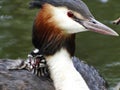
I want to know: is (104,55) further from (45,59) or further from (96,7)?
(45,59)

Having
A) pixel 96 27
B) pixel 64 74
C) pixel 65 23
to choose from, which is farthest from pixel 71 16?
pixel 64 74

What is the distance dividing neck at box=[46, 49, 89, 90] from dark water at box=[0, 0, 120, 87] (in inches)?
102

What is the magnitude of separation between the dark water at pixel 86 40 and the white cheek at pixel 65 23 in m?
3.17

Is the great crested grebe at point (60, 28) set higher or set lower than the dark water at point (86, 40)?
higher

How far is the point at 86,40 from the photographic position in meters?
12.3

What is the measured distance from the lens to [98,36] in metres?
12.5

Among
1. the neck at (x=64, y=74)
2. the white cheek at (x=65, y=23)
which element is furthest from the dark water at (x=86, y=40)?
the white cheek at (x=65, y=23)

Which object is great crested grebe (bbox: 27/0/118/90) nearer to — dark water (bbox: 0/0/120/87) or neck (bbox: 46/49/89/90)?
neck (bbox: 46/49/89/90)

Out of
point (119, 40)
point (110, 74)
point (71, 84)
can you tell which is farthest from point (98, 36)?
point (71, 84)

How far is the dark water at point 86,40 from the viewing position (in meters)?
11.5

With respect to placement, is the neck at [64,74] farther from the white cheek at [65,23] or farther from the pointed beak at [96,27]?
the pointed beak at [96,27]

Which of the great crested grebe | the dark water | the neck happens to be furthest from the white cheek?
the dark water

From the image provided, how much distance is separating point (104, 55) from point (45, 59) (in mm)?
3653

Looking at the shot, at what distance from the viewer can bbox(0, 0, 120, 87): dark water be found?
37.8 ft
